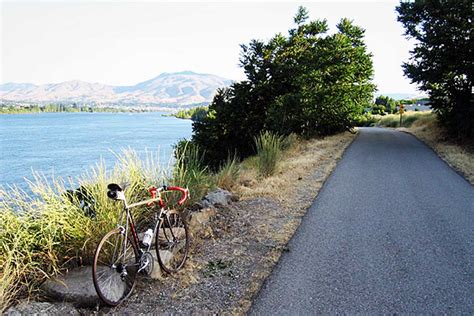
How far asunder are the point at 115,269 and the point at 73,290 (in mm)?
393

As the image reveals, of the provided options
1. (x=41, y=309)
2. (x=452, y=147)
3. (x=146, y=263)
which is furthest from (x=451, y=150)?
(x=41, y=309)

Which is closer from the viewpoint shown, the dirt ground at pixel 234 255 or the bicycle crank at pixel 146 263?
the dirt ground at pixel 234 255

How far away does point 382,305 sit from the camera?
11.7 feet

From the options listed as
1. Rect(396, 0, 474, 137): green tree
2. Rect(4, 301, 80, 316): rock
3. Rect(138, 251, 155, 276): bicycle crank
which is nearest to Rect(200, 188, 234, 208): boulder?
Rect(138, 251, 155, 276): bicycle crank

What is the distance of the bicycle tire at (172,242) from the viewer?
14.2 ft

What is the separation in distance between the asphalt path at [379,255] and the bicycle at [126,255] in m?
1.17

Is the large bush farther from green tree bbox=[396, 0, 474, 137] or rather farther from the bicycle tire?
the bicycle tire

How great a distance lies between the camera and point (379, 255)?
15.6ft

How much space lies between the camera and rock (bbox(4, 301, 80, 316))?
10.3 feet

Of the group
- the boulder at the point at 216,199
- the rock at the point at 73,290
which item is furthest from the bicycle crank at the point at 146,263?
the boulder at the point at 216,199

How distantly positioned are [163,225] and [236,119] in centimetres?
1954

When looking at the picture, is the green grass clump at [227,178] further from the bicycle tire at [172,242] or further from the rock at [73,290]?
the rock at [73,290]

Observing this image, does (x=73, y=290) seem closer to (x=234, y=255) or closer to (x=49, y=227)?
(x=49, y=227)

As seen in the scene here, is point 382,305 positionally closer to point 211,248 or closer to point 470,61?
point 211,248
